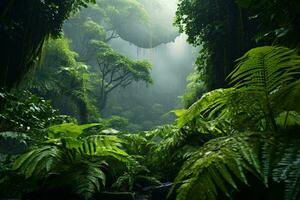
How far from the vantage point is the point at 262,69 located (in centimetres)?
154

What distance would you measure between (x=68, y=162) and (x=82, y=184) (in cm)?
38

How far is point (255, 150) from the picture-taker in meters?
1.18

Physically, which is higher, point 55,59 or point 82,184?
point 55,59

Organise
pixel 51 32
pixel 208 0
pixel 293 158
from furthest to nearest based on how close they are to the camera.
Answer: pixel 208 0 < pixel 51 32 < pixel 293 158

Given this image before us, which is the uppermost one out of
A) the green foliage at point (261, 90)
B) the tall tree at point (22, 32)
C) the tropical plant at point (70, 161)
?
the tall tree at point (22, 32)

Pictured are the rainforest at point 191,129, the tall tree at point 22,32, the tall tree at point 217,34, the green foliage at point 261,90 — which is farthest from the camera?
the tall tree at point 217,34

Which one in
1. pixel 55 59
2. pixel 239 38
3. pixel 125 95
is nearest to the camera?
A: pixel 239 38

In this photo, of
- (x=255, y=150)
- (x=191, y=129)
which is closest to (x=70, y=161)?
(x=191, y=129)

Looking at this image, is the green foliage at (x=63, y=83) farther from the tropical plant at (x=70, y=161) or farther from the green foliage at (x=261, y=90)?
the green foliage at (x=261, y=90)

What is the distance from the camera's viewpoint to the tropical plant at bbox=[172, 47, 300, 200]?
1.06 m

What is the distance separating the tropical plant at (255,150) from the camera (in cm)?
106

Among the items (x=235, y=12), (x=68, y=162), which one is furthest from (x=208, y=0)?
(x=68, y=162)

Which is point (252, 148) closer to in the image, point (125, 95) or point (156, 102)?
point (125, 95)

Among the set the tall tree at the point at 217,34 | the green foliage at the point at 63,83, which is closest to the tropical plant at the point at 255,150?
the tall tree at the point at 217,34
